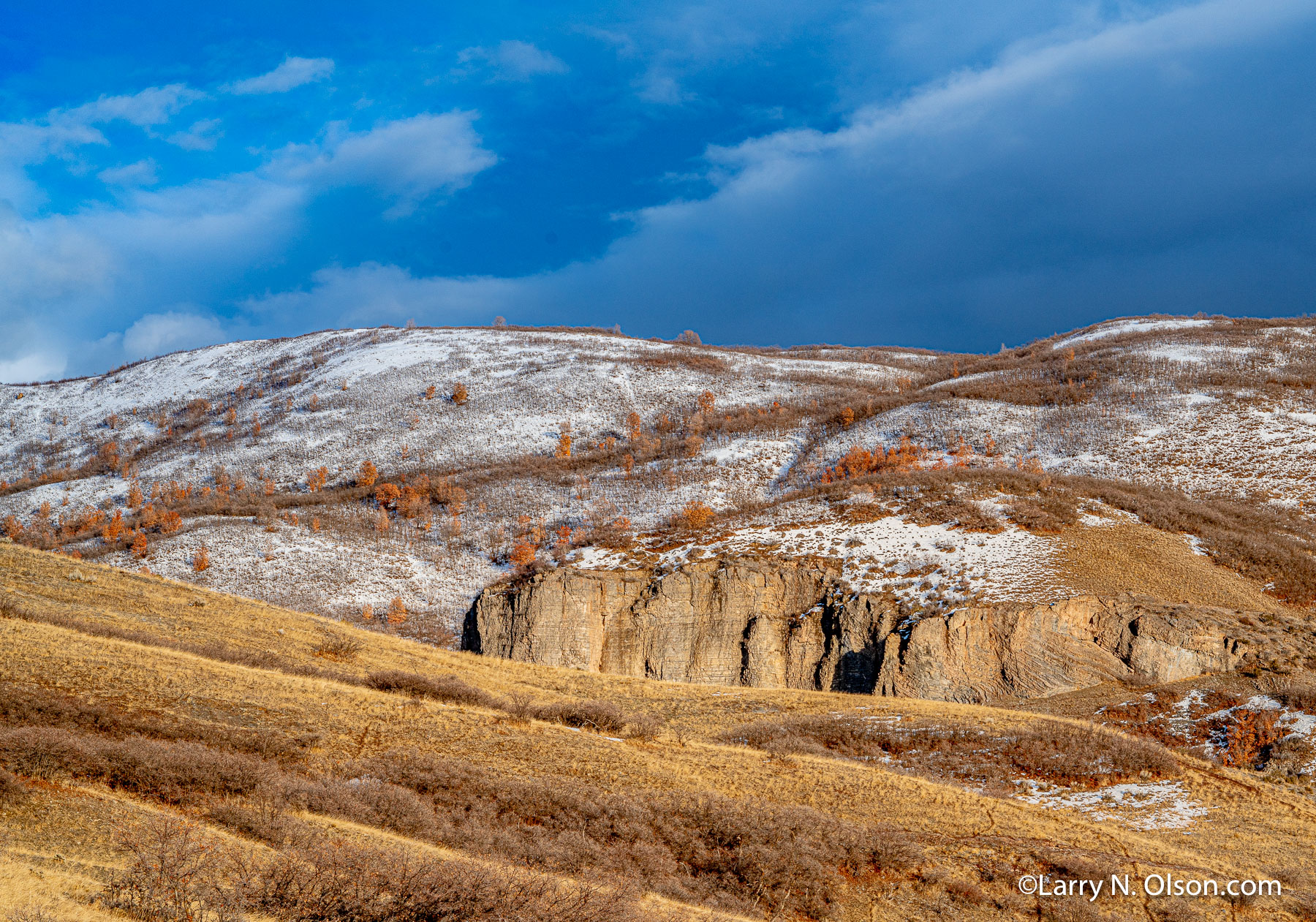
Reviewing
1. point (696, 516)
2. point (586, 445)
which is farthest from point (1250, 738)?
point (586, 445)

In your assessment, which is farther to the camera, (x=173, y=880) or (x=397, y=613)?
(x=397, y=613)

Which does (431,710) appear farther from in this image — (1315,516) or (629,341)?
(629,341)

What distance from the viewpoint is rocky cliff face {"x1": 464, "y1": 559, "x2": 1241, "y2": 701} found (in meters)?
27.8

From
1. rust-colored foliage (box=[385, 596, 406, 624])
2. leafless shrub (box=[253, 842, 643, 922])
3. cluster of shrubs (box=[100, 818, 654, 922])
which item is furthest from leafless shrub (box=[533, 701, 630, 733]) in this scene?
rust-colored foliage (box=[385, 596, 406, 624])

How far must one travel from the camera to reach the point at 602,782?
14.5 metres

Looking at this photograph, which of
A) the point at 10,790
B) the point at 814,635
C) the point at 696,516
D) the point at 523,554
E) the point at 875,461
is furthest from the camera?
the point at 875,461

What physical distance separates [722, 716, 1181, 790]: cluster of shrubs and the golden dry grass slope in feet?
1.98

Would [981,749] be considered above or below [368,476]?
below

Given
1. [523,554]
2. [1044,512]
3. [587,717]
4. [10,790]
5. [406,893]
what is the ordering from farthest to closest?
[523,554], [1044,512], [587,717], [10,790], [406,893]

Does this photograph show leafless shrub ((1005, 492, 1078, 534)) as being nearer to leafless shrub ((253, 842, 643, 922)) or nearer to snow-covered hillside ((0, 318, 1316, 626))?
snow-covered hillside ((0, 318, 1316, 626))

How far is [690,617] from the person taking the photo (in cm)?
3694

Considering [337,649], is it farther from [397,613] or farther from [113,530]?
[113,530]

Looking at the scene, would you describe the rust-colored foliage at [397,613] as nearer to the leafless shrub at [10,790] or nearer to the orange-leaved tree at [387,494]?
the orange-leaved tree at [387,494]

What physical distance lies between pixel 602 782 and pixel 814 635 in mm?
21562
